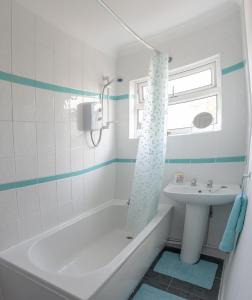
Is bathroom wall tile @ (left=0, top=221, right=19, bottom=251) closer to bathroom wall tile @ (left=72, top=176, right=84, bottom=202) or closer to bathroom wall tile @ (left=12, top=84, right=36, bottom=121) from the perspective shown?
bathroom wall tile @ (left=72, top=176, right=84, bottom=202)

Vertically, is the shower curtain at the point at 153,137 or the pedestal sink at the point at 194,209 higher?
the shower curtain at the point at 153,137

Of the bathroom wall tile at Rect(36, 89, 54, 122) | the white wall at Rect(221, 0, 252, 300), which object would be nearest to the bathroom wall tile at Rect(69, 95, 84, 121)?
the bathroom wall tile at Rect(36, 89, 54, 122)

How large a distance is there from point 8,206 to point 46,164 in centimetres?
42

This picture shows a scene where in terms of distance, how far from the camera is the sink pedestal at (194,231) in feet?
5.84

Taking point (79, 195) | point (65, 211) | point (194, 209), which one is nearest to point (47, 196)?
point (65, 211)

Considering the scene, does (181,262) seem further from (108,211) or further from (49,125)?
(49,125)

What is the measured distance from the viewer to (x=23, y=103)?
1.43m

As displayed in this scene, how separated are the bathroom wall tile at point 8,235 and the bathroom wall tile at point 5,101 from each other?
78 centimetres

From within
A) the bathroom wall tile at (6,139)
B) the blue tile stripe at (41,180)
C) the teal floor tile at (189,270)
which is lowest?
the teal floor tile at (189,270)

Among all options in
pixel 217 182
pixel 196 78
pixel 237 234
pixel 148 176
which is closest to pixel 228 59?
pixel 196 78

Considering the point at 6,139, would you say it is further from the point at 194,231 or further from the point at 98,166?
the point at 194,231

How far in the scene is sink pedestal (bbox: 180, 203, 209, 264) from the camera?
178cm

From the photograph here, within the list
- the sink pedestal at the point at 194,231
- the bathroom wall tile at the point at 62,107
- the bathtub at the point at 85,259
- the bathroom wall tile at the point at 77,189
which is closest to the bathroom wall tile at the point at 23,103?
the bathroom wall tile at the point at 62,107

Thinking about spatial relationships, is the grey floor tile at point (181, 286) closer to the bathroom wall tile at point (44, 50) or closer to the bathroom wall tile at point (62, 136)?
the bathroom wall tile at point (62, 136)
